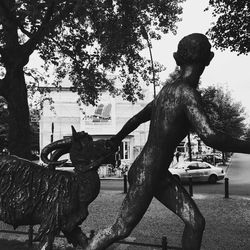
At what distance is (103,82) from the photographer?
1386cm

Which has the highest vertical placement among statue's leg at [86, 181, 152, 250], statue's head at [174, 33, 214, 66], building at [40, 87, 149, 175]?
building at [40, 87, 149, 175]

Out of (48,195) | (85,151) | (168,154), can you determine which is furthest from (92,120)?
(168,154)

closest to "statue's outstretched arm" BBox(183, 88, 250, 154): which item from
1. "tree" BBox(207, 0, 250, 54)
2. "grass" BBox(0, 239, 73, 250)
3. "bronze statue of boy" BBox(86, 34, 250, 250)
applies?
"bronze statue of boy" BBox(86, 34, 250, 250)

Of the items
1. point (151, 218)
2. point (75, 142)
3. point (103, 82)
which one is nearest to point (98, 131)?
point (103, 82)

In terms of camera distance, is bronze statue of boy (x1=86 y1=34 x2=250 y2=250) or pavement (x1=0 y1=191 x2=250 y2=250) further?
pavement (x1=0 y1=191 x2=250 y2=250)

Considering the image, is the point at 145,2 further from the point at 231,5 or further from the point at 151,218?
the point at 151,218

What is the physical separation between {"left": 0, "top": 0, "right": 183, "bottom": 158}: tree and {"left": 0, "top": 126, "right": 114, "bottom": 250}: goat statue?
528 centimetres

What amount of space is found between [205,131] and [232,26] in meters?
7.52

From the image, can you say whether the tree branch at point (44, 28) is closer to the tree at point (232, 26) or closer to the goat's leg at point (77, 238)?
the tree at point (232, 26)

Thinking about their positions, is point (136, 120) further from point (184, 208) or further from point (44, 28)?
point (44, 28)

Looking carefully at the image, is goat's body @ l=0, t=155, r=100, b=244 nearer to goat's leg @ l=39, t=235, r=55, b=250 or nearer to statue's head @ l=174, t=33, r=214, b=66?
goat's leg @ l=39, t=235, r=55, b=250

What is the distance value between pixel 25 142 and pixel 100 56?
14.7 feet

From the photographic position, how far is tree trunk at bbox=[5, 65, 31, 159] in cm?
956

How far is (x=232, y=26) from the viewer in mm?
9188
